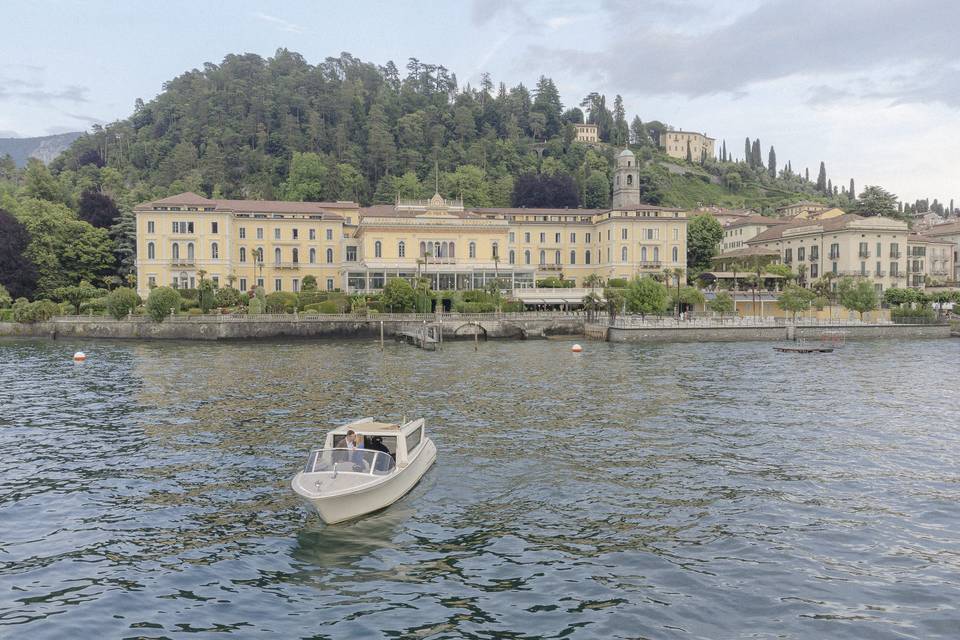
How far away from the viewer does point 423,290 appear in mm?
74875

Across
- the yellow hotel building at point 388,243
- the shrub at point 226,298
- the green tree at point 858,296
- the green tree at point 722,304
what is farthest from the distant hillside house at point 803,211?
the shrub at point 226,298

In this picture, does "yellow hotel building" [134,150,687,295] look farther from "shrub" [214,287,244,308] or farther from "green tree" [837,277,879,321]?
"green tree" [837,277,879,321]

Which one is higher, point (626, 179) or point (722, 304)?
point (626, 179)

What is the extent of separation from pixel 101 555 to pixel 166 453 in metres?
8.51

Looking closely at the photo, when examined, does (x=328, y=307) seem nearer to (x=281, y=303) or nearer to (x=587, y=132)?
(x=281, y=303)

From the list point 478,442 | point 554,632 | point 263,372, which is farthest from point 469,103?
point 554,632

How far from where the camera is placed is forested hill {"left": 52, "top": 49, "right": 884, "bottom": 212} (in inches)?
5030

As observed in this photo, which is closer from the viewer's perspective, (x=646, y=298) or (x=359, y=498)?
(x=359, y=498)

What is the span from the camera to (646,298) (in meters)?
72.8

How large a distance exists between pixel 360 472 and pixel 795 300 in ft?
227

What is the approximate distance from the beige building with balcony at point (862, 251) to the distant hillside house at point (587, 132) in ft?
330

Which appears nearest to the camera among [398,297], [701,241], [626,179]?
[398,297]

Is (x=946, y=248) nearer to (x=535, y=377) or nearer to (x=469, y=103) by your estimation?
(x=535, y=377)

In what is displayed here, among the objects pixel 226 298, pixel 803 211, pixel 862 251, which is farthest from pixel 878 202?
pixel 226 298
